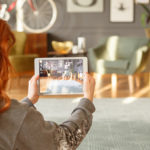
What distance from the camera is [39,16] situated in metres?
6.52

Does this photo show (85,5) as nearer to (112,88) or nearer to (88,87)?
(112,88)

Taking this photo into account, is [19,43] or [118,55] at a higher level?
[19,43]

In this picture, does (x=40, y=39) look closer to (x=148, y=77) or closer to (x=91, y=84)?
(x=148, y=77)

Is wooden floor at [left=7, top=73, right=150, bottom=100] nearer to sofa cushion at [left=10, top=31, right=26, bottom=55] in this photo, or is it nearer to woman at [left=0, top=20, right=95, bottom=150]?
sofa cushion at [left=10, top=31, right=26, bottom=55]

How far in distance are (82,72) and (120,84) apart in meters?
3.89

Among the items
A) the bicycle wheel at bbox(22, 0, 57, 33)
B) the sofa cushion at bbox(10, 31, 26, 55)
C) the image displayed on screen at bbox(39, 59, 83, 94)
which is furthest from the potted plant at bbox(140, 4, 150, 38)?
the image displayed on screen at bbox(39, 59, 83, 94)

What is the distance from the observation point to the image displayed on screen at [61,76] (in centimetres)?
147

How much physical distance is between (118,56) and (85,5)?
1537 mm

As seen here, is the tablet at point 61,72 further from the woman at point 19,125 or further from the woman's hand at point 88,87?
the woman at point 19,125

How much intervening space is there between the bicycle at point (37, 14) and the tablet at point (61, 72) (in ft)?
16.8

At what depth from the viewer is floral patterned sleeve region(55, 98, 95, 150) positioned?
0.99m

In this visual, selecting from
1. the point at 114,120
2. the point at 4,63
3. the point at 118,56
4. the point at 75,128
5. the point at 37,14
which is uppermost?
the point at 4,63

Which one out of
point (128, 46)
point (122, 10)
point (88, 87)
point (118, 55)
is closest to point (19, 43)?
point (118, 55)

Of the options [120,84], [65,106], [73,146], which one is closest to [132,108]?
[65,106]
